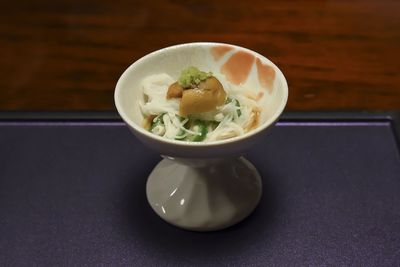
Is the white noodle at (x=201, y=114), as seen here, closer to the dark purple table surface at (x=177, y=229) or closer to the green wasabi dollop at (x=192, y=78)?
the green wasabi dollop at (x=192, y=78)

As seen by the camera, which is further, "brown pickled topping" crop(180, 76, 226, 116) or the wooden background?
the wooden background

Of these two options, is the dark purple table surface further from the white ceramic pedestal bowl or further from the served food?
the served food

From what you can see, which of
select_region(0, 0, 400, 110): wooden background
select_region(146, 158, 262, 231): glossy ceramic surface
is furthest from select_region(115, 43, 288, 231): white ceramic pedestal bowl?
select_region(0, 0, 400, 110): wooden background

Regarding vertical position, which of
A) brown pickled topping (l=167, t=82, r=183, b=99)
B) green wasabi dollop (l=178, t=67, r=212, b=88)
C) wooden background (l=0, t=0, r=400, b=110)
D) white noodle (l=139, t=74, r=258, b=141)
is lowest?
wooden background (l=0, t=0, r=400, b=110)

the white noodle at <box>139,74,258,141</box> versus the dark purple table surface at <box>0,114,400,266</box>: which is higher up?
the white noodle at <box>139,74,258,141</box>

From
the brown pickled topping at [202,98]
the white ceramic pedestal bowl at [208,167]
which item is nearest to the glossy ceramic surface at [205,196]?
the white ceramic pedestal bowl at [208,167]

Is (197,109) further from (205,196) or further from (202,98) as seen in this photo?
(205,196)

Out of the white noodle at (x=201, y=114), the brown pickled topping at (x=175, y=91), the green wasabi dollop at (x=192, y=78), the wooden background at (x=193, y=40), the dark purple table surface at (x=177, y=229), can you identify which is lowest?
the dark purple table surface at (x=177, y=229)

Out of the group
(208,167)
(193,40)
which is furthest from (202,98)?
(193,40)
